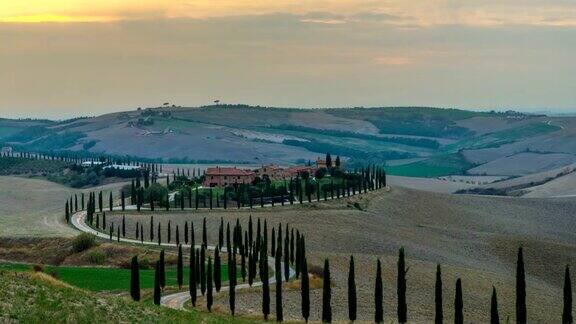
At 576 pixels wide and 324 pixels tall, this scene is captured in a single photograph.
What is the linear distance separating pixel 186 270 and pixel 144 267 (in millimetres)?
5356

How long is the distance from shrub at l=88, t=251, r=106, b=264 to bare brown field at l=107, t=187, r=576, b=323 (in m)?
12.5

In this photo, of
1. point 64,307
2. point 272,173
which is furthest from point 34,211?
point 64,307

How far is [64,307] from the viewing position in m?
43.4

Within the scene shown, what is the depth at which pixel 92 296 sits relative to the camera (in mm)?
46625

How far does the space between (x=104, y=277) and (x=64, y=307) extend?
3607 cm

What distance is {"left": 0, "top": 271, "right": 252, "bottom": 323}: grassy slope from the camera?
138 feet

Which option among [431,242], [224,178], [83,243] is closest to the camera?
[83,243]

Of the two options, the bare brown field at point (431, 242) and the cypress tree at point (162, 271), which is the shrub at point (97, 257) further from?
the cypress tree at point (162, 271)

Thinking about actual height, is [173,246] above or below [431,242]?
above

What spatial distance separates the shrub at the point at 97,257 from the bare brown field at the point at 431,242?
494 inches

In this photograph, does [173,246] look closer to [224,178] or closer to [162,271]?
[162,271]

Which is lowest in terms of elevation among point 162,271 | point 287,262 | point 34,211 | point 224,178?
point 34,211

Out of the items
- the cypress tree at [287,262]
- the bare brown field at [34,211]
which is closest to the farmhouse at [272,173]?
the bare brown field at [34,211]

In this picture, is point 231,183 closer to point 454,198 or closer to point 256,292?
point 454,198
